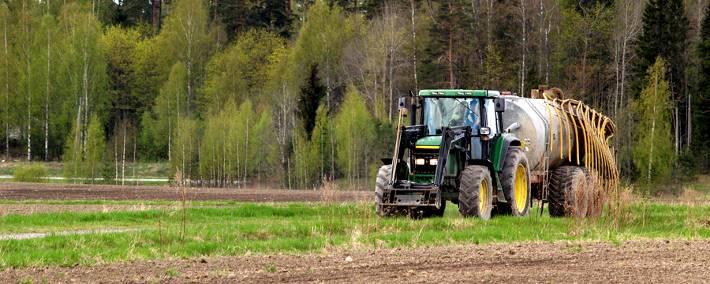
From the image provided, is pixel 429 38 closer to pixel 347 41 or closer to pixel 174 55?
pixel 347 41

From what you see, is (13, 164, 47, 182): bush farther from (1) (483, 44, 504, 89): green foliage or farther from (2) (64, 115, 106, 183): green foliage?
(1) (483, 44, 504, 89): green foliage

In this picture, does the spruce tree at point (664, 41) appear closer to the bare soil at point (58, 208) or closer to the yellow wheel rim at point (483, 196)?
the bare soil at point (58, 208)

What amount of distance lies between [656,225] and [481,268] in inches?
386

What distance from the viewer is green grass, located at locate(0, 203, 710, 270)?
16578 millimetres

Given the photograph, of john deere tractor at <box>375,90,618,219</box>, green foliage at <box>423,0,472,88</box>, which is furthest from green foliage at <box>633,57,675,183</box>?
john deere tractor at <box>375,90,618,219</box>

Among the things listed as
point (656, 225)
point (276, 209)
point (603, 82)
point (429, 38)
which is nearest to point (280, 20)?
point (429, 38)

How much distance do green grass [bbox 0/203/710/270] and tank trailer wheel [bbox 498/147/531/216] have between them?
0.72m

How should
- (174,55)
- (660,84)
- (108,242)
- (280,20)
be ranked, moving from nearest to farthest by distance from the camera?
(108,242), (660,84), (174,55), (280,20)

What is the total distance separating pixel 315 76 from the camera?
7188cm

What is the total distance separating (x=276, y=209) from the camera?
28.5 m

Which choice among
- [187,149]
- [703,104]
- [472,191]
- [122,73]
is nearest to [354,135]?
[187,149]

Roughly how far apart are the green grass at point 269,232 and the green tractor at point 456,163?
0.66 meters

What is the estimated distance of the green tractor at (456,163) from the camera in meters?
23.4

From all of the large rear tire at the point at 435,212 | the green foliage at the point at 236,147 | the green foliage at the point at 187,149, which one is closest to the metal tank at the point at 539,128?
the large rear tire at the point at 435,212
